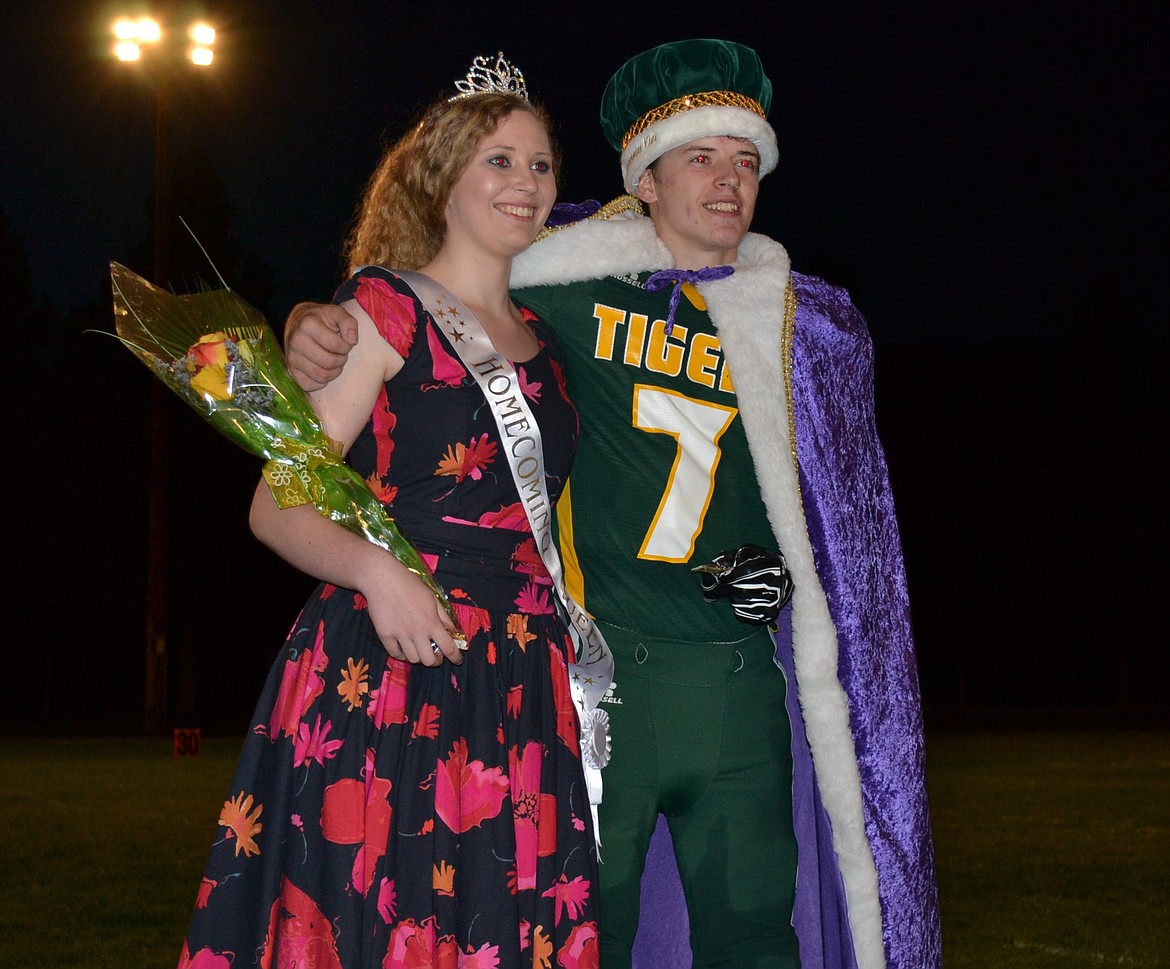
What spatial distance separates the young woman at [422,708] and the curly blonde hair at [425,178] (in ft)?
0.25

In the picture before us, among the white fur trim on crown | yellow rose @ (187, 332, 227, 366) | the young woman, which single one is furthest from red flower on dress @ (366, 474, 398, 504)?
the white fur trim on crown

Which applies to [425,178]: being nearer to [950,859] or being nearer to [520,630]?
[520,630]

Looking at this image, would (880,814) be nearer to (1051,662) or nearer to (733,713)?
(733,713)

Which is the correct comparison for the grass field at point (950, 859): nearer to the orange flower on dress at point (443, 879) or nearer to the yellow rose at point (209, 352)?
the orange flower on dress at point (443, 879)

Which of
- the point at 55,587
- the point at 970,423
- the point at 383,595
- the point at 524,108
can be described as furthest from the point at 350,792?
the point at 970,423

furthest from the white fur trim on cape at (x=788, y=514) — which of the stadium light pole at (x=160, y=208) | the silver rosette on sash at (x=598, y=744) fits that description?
the stadium light pole at (x=160, y=208)

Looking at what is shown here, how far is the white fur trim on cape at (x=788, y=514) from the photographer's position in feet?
10.7

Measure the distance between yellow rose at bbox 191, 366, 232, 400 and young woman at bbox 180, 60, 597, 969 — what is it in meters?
0.21

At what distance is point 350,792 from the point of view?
2410 millimetres

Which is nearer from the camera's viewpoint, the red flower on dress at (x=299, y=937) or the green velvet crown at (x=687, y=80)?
the red flower on dress at (x=299, y=937)

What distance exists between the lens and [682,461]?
3238mm

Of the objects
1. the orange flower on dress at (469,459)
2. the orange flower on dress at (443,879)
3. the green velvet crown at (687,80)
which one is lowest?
the orange flower on dress at (443,879)

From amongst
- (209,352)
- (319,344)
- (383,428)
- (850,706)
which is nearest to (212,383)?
(209,352)

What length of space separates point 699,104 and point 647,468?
2.92ft
